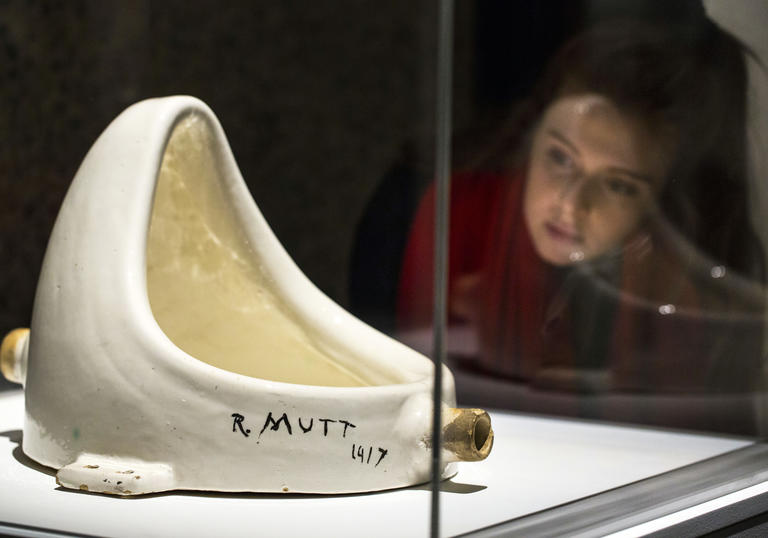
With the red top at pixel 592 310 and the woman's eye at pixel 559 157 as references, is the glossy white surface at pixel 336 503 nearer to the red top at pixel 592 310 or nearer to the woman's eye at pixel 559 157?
the red top at pixel 592 310

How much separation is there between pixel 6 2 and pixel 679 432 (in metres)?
0.83

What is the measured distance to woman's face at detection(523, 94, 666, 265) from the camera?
1.52 m

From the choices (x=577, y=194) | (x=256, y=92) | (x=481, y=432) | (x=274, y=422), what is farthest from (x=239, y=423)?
(x=577, y=194)

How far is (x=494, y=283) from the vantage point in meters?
1.62

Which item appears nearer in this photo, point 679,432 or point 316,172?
point 316,172

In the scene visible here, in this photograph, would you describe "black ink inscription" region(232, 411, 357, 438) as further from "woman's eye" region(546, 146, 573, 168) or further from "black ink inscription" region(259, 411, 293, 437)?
"woman's eye" region(546, 146, 573, 168)

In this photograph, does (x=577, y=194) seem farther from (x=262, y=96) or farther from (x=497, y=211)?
(x=262, y=96)

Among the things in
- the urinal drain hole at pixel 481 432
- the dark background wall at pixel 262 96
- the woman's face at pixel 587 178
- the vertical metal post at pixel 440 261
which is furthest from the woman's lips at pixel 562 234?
the vertical metal post at pixel 440 261

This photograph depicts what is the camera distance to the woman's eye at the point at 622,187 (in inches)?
59.9

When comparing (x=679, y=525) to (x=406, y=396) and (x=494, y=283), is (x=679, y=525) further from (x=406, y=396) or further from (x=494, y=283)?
(x=494, y=283)

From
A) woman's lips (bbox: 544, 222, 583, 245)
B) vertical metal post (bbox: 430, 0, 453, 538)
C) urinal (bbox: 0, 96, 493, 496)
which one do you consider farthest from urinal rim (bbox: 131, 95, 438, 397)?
woman's lips (bbox: 544, 222, 583, 245)

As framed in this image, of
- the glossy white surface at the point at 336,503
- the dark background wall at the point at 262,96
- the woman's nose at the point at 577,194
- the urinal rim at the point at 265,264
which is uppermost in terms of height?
the woman's nose at the point at 577,194

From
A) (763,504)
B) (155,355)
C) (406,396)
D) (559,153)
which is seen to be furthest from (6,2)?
(763,504)

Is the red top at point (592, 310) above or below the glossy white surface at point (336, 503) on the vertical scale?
above
